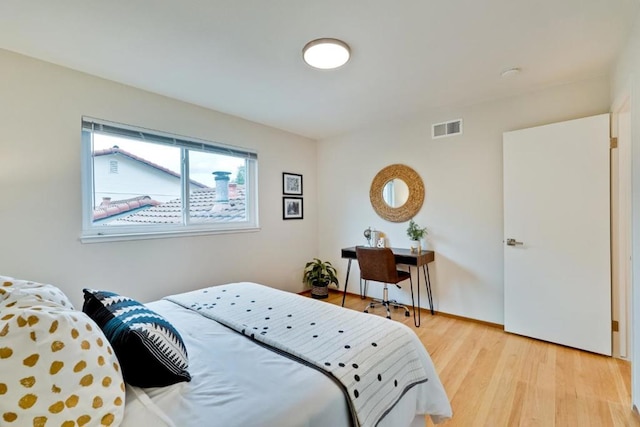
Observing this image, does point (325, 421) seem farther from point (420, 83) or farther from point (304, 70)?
point (420, 83)

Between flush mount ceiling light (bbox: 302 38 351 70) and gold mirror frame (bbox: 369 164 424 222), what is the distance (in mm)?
1816

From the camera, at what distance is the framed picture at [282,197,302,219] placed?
3.99 m

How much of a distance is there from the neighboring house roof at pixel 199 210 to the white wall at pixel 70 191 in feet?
0.76

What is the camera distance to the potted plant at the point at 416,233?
3.37m

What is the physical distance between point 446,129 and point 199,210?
2.96 metres

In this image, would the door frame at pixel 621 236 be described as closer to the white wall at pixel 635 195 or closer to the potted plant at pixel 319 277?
the white wall at pixel 635 195

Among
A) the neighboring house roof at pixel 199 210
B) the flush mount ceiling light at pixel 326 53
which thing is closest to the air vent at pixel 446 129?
the flush mount ceiling light at pixel 326 53

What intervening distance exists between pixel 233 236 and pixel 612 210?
11.8 feet

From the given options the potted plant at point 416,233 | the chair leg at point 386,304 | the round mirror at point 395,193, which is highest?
the round mirror at point 395,193

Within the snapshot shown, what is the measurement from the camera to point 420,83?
2600 millimetres

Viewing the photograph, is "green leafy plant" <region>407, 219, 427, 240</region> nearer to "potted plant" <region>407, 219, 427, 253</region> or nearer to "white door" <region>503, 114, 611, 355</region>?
"potted plant" <region>407, 219, 427, 253</region>

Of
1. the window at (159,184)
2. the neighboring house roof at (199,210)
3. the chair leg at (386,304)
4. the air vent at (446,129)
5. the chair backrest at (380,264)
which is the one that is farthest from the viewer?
the chair leg at (386,304)

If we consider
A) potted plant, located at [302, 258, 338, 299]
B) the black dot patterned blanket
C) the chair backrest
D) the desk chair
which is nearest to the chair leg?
the desk chair

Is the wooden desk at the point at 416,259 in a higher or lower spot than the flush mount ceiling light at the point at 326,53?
lower
